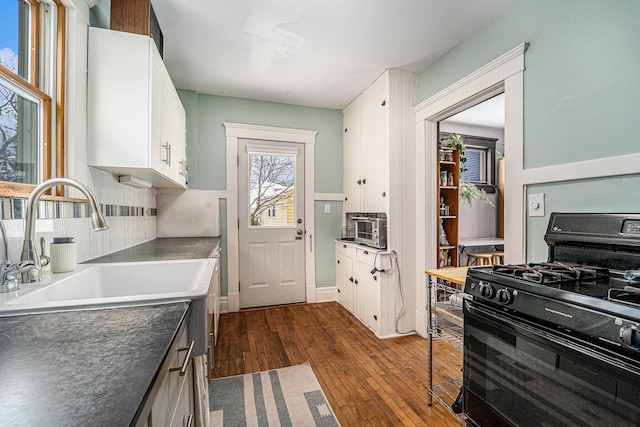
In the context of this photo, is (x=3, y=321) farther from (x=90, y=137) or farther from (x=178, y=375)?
(x=90, y=137)

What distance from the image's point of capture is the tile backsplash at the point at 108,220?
111 cm

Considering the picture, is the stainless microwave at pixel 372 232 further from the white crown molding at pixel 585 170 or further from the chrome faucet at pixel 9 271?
the chrome faucet at pixel 9 271

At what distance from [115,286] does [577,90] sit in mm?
2520

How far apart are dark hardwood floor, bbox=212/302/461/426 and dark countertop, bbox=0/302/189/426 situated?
1.42 m

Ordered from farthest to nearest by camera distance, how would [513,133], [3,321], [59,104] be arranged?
[513,133] < [59,104] < [3,321]

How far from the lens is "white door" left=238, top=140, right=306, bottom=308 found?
346 cm

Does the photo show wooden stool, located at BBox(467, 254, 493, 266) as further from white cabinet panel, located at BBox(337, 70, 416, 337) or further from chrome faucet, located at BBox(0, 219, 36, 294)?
chrome faucet, located at BBox(0, 219, 36, 294)

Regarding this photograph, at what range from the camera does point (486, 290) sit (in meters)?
1.26

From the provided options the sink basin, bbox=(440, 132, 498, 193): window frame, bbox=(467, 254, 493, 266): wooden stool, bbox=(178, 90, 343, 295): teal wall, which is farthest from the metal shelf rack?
bbox=(440, 132, 498, 193): window frame

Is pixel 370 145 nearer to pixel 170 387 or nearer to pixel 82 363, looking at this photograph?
pixel 170 387

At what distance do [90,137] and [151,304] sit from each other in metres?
1.27

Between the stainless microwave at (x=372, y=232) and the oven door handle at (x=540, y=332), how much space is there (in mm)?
1441

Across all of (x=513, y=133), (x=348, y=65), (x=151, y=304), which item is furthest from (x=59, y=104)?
(x=513, y=133)

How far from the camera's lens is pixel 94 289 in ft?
4.29
